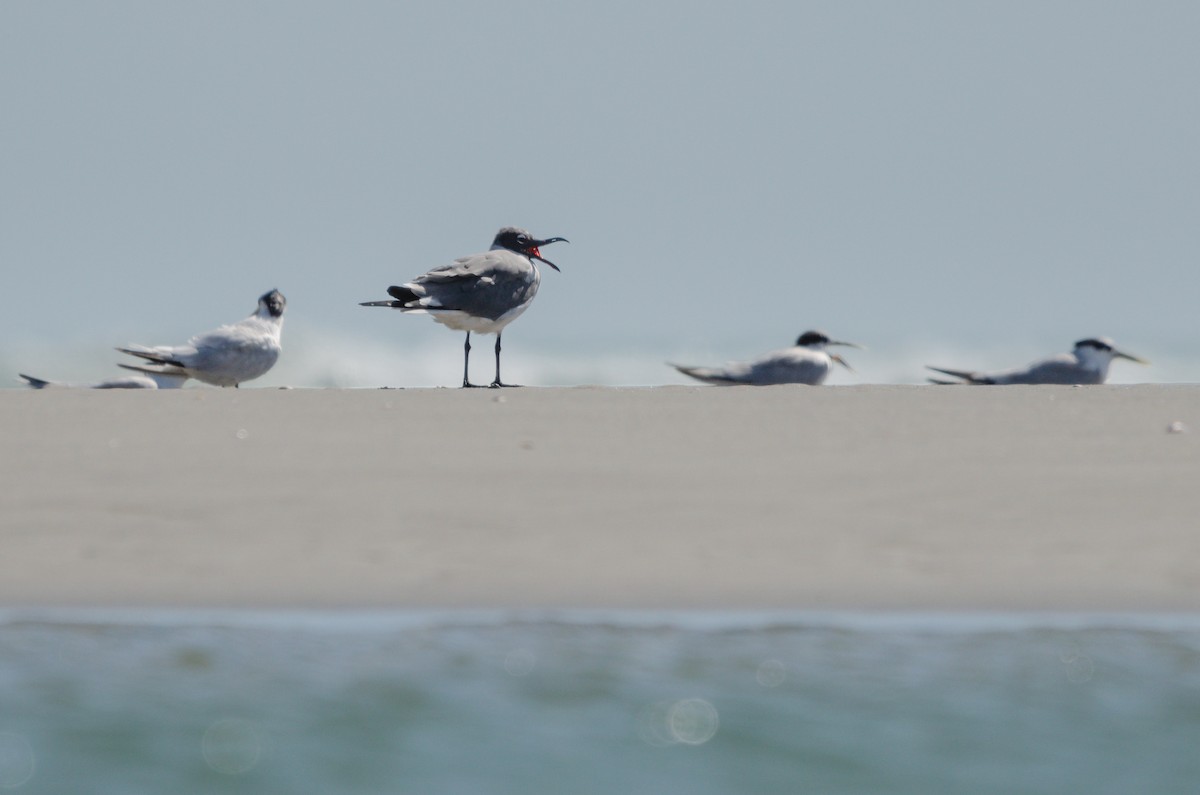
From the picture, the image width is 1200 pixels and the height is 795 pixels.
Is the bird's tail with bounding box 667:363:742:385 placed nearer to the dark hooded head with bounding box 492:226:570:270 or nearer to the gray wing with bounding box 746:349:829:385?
the gray wing with bounding box 746:349:829:385

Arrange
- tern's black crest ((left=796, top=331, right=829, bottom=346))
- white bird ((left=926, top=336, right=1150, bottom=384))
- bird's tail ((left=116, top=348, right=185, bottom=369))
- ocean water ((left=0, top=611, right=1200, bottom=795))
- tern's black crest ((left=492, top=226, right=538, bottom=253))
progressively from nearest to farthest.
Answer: ocean water ((left=0, top=611, right=1200, bottom=795))
bird's tail ((left=116, top=348, right=185, bottom=369))
white bird ((left=926, top=336, right=1150, bottom=384))
tern's black crest ((left=492, top=226, right=538, bottom=253))
tern's black crest ((left=796, top=331, right=829, bottom=346))

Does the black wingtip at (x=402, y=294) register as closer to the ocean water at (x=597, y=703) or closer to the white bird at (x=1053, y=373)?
the white bird at (x=1053, y=373)

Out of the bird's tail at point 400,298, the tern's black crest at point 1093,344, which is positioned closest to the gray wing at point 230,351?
the bird's tail at point 400,298

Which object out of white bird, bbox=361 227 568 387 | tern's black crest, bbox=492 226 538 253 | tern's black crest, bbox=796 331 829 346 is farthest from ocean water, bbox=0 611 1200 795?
tern's black crest, bbox=796 331 829 346

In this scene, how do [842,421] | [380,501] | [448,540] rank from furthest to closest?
[842,421] → [380,501] → [448,540]

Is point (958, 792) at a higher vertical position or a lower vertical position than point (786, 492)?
lower

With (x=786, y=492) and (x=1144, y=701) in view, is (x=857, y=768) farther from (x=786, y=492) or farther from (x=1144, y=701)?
(x=786, y=492)

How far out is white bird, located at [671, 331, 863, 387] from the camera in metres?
11.6

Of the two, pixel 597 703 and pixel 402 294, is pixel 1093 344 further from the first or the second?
pixel 597 703

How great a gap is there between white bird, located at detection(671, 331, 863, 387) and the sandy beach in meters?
3.70

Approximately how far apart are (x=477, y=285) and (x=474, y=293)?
0.06 meters

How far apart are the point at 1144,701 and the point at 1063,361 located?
26.1 feet

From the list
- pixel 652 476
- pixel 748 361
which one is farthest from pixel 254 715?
pixel 748 361

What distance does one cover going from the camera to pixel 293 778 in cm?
341
